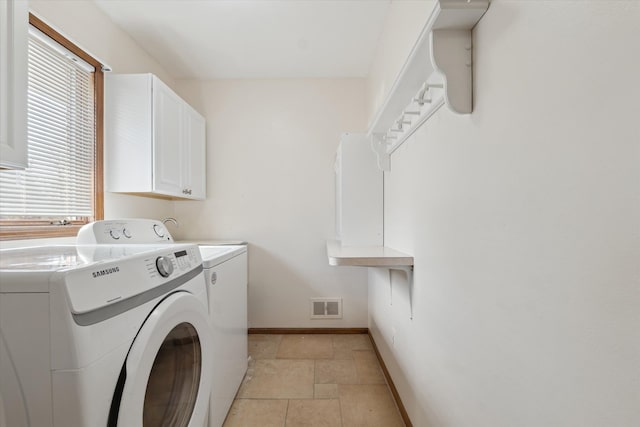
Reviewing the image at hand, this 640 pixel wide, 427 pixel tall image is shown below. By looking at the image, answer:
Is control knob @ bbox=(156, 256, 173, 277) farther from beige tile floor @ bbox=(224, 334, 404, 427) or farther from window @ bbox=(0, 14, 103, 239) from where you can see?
beige tile floor @ bbox=(224, 334, 404, 427)

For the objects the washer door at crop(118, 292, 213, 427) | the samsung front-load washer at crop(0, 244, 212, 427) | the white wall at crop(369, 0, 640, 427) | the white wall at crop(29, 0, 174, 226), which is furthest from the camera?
the white wall at crop(29, 0, 174, 226)

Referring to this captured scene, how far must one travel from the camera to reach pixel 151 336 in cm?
79

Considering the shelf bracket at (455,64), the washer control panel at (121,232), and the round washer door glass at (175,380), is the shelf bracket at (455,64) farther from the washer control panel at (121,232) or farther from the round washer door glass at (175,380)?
the washer control panel at (121,232)

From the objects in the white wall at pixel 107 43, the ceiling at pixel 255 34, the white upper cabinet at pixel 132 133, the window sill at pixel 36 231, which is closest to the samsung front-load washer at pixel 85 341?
the window sill at pixel 36 231

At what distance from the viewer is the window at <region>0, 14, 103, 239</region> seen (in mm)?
1440

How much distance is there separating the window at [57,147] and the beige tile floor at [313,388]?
1.50 m

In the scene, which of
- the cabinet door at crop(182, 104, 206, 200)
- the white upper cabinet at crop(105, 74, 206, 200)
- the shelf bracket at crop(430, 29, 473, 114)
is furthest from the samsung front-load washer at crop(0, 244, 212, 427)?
the cabinet door at crop(182, 104, 206, 200)

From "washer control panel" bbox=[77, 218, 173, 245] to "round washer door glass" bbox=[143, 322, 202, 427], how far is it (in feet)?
3.28

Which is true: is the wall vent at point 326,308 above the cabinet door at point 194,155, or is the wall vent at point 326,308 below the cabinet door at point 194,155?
below

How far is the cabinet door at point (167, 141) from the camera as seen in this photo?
6.57ft

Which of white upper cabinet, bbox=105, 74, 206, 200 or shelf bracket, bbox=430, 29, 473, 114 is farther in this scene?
white upper cabinet, bbox=105, 74, 206, 200

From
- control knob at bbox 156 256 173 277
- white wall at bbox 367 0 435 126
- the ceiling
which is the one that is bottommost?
control knob at bbox 156 256 173 277

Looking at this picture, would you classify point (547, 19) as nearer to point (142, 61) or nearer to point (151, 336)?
point (151, 336)

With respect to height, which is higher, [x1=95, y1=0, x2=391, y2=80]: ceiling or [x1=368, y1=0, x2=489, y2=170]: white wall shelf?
[x1=95, y1=0, x2=391, y2=80]: ceiling
